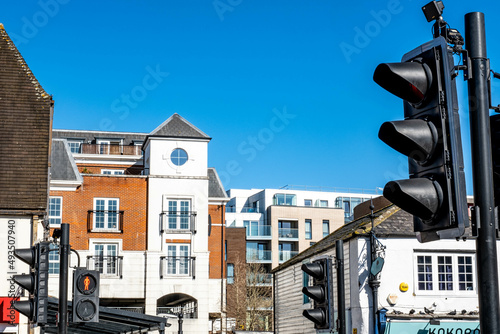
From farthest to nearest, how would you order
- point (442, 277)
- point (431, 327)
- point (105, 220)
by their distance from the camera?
point (105, 220), point (442, 277), point (431, 327)

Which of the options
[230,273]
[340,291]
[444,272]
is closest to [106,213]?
[444,272]

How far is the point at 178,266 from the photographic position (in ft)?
152

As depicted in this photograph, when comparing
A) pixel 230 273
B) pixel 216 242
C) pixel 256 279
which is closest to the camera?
pixel 216 242

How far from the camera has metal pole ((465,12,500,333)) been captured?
160 inches

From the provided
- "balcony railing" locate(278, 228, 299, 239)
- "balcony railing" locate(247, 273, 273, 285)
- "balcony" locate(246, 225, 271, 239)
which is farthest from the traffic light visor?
"balcony railing" locate(278, 228, 299, 239)

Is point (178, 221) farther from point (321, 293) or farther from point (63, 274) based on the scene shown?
point (321, 293)

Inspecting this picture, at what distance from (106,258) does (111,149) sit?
16.9 m

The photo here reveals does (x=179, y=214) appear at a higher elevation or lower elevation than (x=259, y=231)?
lower

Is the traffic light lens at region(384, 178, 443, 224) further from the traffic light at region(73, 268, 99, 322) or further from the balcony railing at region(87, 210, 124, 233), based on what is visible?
the balcony railing at region(87, 210, 124, 233)

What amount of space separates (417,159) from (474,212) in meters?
0.45

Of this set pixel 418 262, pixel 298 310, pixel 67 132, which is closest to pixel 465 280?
pixel 418 262

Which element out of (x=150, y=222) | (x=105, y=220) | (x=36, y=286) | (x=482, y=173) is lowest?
(x=36, y=286)

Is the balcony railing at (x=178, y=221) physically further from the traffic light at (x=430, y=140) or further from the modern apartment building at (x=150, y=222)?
the traffic light at (x=430, y=140)

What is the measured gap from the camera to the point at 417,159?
Answer: 4.32m
